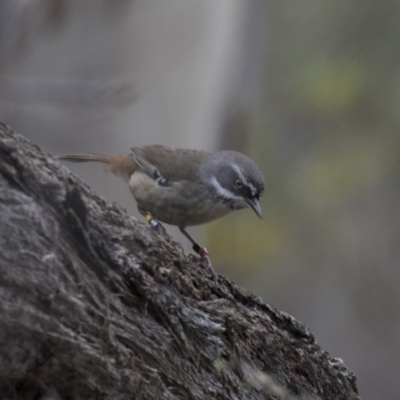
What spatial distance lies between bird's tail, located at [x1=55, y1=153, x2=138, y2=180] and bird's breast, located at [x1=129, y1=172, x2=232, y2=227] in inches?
15.6

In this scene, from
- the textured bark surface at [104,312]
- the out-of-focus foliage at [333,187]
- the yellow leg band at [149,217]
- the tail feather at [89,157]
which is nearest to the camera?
the textured bark surface at [104,312]

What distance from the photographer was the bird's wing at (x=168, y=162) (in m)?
5.37

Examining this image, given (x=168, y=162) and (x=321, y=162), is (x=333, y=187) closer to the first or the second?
(x=321, y=162)

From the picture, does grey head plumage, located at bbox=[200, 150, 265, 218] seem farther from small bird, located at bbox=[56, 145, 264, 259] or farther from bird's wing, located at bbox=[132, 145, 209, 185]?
bird's wing, located at bbox=[132, 145, 209, 185]

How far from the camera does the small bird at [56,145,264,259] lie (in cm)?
522

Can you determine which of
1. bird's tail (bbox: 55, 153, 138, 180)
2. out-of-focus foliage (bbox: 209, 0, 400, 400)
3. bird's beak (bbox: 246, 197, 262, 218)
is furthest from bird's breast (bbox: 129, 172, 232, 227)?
out-of-focus foliage (bbox: 209, 0, 400, 400)

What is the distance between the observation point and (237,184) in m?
5.30

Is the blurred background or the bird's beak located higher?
the bird's beak

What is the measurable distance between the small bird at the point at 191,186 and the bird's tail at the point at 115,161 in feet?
0.14

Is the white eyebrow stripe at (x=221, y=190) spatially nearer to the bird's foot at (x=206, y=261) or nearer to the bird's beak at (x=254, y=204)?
the bird's beak at (x=254, y=204)

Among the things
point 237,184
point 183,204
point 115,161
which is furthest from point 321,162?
point 183,204

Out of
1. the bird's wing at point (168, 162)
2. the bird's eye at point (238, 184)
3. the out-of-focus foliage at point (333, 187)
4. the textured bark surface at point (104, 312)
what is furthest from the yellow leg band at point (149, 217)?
the out-of-focus foliage at point (333, 187)

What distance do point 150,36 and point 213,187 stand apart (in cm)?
183

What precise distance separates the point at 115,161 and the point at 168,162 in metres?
0.46
